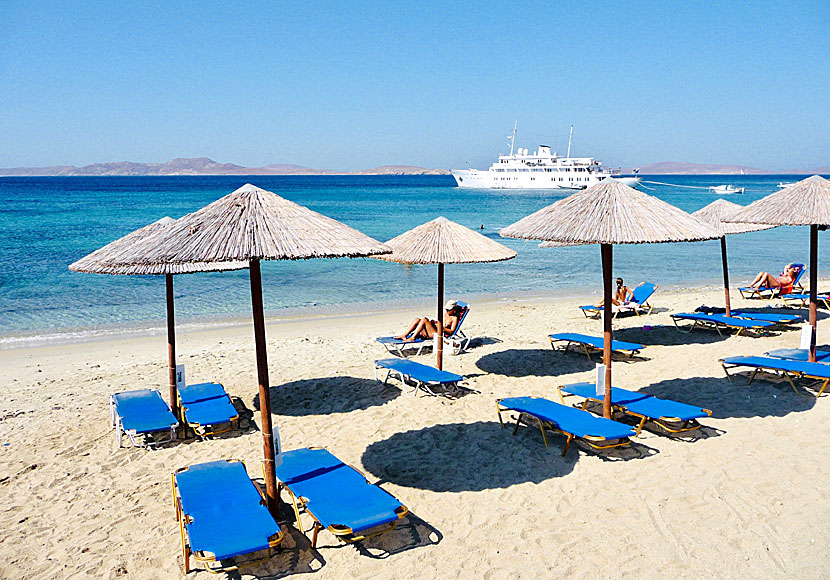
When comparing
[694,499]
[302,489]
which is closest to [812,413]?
[694,499]

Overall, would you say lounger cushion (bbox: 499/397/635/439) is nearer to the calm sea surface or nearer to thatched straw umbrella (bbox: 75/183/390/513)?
thatched straw umbrella (bbox: 75/183/390/513)

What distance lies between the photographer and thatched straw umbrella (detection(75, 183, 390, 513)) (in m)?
4.16

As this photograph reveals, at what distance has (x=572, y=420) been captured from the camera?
585cm

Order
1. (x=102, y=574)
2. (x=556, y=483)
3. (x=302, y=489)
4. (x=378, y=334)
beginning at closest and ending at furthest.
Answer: (x=102, y=574)
(x=302, y=489)
(x=556, y=483)
(x=378, y=334)

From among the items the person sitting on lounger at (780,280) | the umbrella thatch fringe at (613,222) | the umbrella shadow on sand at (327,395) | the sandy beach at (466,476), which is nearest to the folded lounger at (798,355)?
the sandy beach at (466,476)

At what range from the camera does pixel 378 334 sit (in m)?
11.9

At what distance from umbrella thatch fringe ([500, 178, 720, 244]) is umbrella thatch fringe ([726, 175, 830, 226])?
1.89 m

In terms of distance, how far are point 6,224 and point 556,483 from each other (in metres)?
46.0

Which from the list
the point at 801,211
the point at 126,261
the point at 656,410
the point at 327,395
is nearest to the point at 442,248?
the point at 327,395

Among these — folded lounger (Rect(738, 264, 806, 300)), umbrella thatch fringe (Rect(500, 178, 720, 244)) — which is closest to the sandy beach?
umbrella thatch fringe (Rect(500, 178, 720, 244))

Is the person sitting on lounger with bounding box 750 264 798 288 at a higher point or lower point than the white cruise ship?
lower

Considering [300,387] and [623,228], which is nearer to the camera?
[623,228]

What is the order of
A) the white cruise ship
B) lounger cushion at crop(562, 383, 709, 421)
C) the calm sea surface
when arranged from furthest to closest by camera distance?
the white cruise ship
the calm sea surface
lounger cushion at crop(562, 383, 709, 421)

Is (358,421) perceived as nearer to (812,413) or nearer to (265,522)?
(265,522)
